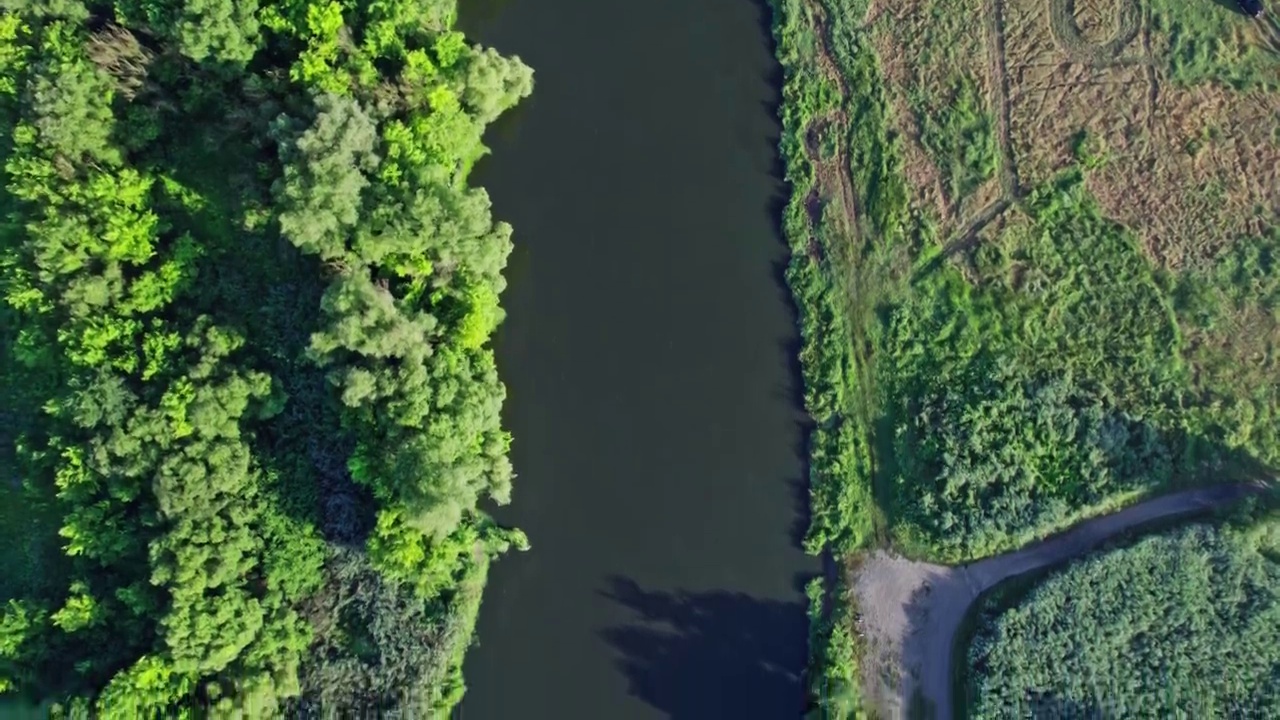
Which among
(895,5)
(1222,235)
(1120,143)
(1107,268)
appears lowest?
(1107,268)

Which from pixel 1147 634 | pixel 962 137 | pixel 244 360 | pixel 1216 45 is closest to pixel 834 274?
pixel 962 137

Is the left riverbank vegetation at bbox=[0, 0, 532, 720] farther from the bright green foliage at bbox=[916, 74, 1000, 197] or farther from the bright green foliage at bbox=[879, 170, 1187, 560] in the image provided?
the bright green foliage at bbox=[916, 74, 1000, 197]

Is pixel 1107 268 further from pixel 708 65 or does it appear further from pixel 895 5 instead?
pixel 708 65

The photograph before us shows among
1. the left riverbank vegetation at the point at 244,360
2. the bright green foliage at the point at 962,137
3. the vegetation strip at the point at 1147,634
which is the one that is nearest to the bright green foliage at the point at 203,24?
the left riverbank vegetation at the point at 244,360

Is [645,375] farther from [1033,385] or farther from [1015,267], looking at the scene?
[1015,267]

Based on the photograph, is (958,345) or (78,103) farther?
(958,345)

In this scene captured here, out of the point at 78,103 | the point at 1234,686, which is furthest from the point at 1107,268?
the point at 78,103
